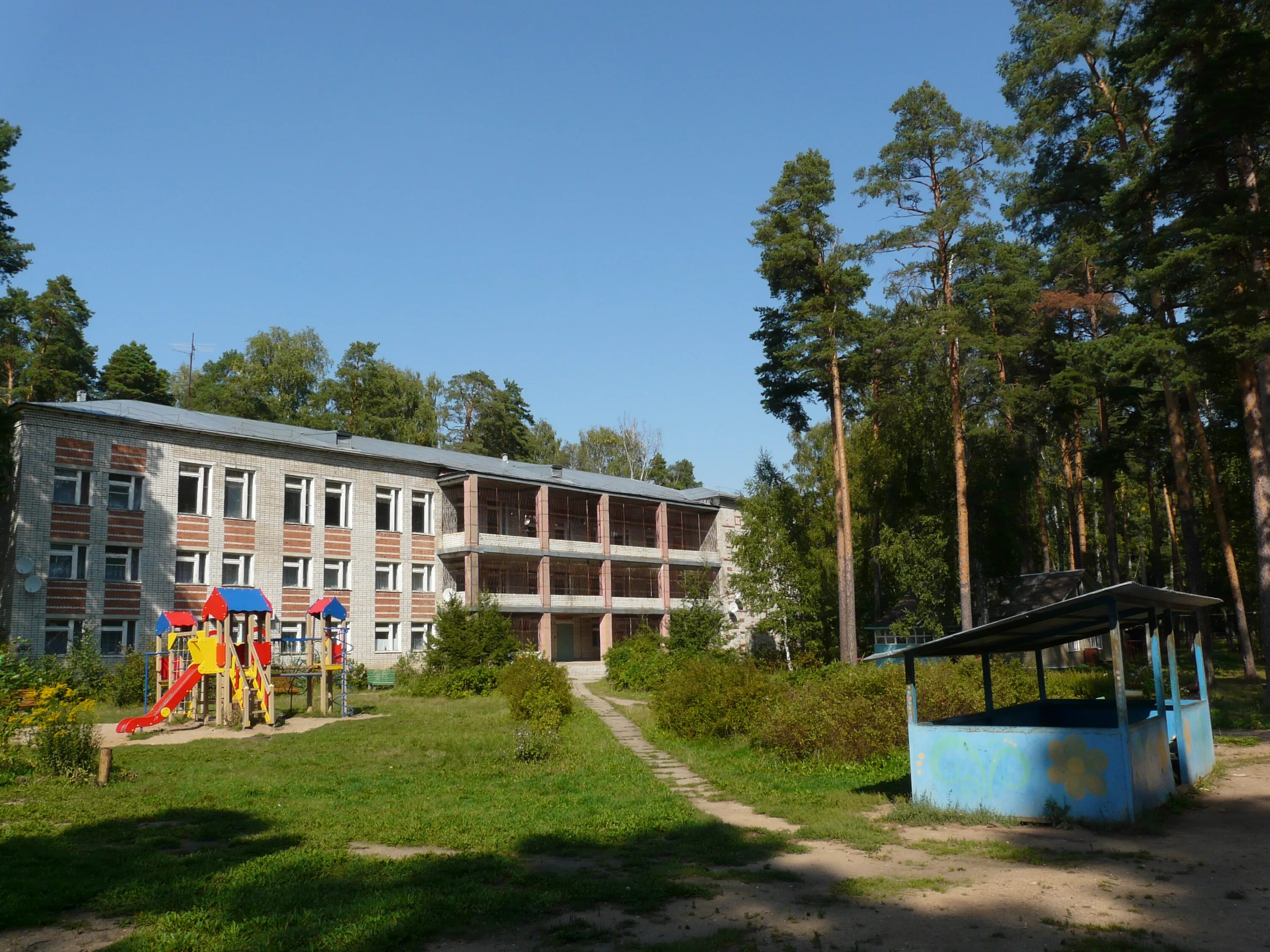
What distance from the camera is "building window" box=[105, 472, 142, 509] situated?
107 feet

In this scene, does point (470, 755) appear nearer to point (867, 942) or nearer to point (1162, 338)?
point (867, 942)

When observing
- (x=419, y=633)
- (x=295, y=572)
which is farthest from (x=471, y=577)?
(x=295, y=572)

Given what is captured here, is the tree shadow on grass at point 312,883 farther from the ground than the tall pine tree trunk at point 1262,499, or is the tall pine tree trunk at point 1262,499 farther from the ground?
the tall pine tree trunk at point 1262,499

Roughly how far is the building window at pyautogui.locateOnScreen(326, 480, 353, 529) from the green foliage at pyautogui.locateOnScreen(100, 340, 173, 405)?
22406mm

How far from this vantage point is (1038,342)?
35656 millimetres

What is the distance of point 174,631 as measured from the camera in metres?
25.4

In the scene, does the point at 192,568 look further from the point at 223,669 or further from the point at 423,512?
the point at 223,669

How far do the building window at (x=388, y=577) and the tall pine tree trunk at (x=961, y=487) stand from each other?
76.7 feet

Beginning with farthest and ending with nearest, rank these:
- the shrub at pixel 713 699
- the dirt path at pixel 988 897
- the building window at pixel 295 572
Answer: the building window at pixel 295 572 → the shrub at pixel 713 699 → the dirt path at pixel 988 897

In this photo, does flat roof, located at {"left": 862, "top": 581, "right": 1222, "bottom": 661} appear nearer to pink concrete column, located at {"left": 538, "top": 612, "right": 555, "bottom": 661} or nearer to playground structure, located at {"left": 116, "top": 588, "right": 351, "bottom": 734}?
playground structure, located at {"left": 116, "top": 588, "right": 351, "bottom": 734}

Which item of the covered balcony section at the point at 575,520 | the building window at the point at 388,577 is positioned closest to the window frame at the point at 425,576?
the building window at the point at 388,577

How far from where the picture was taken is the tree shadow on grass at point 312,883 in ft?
22.6

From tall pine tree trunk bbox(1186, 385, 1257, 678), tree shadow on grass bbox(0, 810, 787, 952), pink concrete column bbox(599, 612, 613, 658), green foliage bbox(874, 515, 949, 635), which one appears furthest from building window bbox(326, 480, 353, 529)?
tall pine tree trunk bbox(1186, 385, 1257, 678)

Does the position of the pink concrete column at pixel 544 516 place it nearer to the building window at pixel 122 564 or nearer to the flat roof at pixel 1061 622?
the building window at pixel 122 564
